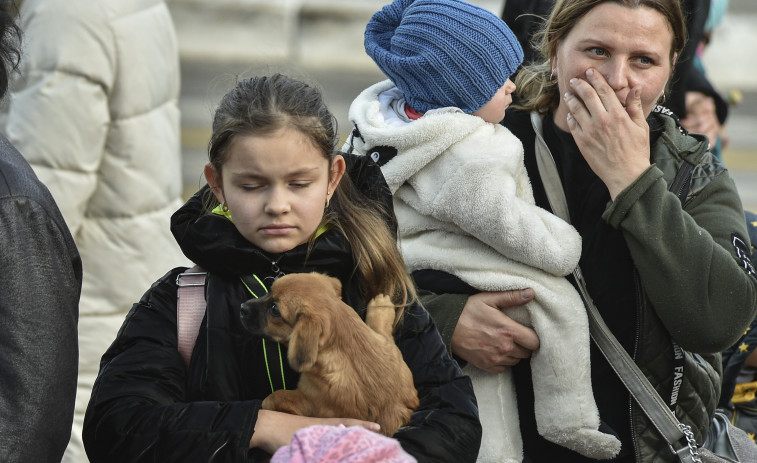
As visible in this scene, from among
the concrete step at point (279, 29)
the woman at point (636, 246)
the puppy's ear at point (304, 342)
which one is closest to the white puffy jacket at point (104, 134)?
the concrete step at point (279, 29)

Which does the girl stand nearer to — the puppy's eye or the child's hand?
the child's hand

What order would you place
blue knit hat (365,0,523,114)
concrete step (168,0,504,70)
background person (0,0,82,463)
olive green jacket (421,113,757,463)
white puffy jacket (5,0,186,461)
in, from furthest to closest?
concrete step (168,0,504,70) < white puffy jacket (5,0,186,461) < blue knit hat (365,0,523,114) < olive green jacket (421,113,757,463) < background person (0,0,82,463)

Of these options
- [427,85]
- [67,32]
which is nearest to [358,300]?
[427,85]

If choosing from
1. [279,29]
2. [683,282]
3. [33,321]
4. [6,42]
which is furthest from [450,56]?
[279,29]

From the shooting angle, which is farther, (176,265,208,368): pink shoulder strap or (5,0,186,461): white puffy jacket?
(5,0,186,461): white puffy jacket

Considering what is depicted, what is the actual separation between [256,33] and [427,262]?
425cm

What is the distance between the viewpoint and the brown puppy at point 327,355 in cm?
197

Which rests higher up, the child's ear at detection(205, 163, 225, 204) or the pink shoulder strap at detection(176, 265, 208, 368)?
the child's ear at detection(205, 163, 225, 204)

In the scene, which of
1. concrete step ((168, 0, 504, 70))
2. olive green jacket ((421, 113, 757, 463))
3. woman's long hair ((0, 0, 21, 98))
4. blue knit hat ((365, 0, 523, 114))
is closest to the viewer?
woman's long hair ((0, 0, 21, 98))

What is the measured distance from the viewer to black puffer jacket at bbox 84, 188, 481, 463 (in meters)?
2.02

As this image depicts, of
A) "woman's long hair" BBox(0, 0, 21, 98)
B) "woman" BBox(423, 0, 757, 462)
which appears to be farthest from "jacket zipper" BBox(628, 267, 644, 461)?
"woman's long hair" BBox(0, 0, 21, 98)

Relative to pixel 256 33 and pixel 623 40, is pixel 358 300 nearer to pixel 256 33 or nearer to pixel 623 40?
pixel 623 40

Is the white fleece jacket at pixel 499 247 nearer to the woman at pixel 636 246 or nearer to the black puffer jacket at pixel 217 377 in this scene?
the woman at pixel 636 246

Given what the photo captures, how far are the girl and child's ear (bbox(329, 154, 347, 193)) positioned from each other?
0.07 feet
